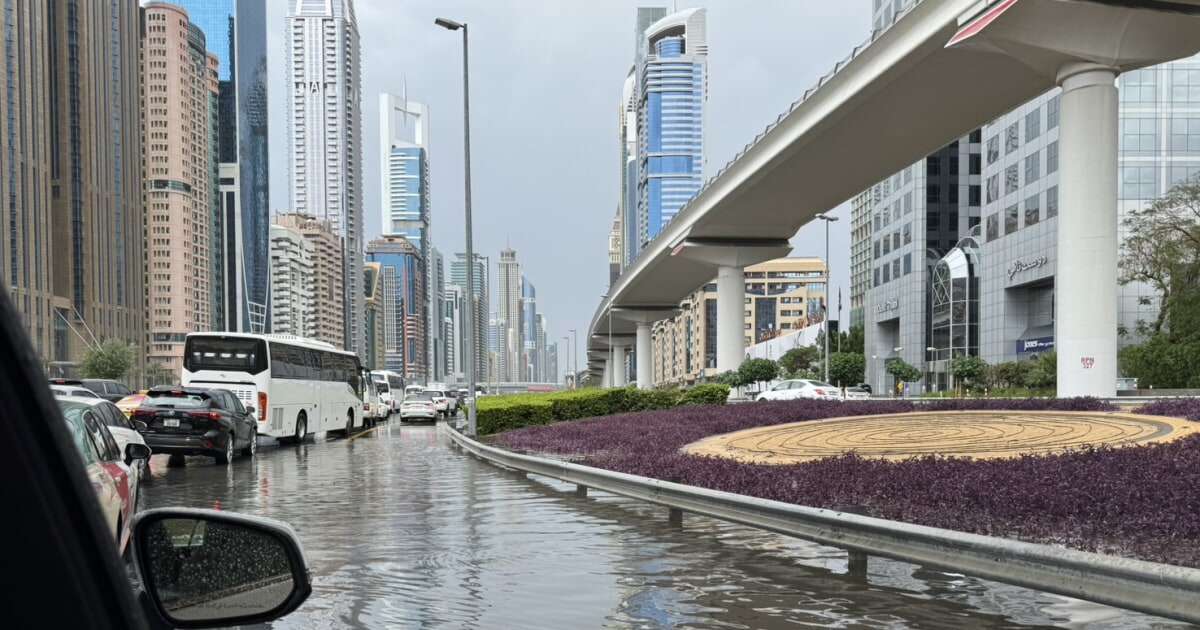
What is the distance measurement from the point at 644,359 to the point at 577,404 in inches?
2420

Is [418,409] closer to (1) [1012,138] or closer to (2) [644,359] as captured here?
(2) [644,359]

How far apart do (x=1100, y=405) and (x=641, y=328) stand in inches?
3060

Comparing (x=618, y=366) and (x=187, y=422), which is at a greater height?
(x=187, y=422)

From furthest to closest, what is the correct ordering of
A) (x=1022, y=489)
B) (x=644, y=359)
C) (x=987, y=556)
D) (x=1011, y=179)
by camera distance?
(x=644, y=359), (x=1011, y=179), (x=1022, y=489), (x=987, y=556)

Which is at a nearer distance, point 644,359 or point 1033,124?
point 1033,124

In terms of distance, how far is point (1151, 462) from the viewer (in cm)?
1056

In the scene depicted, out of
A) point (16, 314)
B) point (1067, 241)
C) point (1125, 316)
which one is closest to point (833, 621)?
point (16, 314)

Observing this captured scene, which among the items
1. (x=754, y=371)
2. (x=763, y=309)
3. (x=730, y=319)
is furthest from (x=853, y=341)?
(x=754, y=371)

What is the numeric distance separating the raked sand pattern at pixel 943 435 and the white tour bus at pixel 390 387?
44.0 m

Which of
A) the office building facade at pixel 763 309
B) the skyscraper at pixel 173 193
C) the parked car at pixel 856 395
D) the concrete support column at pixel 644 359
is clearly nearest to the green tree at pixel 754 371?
the parked car at pixel 856 395

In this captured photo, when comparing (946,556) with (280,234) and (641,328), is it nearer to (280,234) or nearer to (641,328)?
(641,328)

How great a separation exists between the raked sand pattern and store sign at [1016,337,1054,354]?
5135 cm

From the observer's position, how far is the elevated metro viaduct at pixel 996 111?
24672mm

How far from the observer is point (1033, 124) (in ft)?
227
